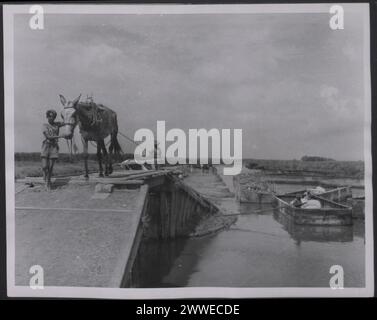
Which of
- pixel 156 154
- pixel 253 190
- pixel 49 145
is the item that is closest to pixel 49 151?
pixel 49 145

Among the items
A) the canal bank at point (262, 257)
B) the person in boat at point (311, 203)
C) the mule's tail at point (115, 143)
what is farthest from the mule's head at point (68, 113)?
the person in boat at point (311, 203)

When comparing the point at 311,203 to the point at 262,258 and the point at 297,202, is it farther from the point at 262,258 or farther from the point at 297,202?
the point at 262,258

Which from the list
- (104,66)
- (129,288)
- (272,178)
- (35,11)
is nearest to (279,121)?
(272,178)

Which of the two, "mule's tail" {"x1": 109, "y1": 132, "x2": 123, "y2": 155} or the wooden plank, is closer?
the wooden plank

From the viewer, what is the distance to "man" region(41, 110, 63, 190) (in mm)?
2057

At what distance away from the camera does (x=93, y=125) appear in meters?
2.07

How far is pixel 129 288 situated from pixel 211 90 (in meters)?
1.14

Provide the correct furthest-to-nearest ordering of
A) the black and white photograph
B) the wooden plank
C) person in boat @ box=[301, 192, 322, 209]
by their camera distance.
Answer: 1. person in boat @ box=[301, 192, 322, 209]
2. the black and white photograph
3. the wooden plank

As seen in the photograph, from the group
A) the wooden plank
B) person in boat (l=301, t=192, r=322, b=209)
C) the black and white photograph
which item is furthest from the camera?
person in boat (l=301, t=192, r=322, b=209)

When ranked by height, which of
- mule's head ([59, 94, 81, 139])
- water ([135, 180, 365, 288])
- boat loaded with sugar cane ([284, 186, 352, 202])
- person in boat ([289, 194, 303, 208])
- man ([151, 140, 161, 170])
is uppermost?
mule's head ([59, 94, 81, 139])

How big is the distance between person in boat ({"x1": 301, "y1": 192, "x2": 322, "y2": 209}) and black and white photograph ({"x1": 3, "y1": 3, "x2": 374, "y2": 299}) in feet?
0.29

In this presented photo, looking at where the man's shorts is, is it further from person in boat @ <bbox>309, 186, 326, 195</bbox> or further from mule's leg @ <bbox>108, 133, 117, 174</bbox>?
person in boat @ <bbox>309, 186, 326, 195</bbox>

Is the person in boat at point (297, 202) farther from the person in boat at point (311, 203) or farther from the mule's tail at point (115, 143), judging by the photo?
the mule's tail at point (115, 143)
